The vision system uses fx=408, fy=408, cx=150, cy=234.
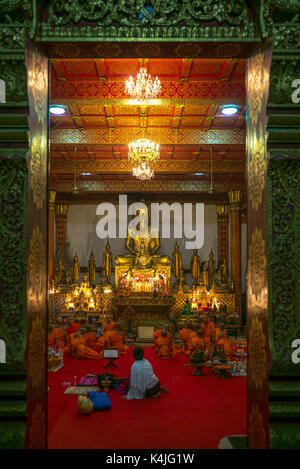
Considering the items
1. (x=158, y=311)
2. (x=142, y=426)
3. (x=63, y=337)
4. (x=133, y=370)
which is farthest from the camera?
(x=158, y=311)

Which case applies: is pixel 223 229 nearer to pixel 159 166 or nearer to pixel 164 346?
pixel 159 166

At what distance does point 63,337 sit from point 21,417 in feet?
26.4

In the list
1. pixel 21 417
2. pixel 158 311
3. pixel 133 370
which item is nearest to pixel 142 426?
pixel 133 370

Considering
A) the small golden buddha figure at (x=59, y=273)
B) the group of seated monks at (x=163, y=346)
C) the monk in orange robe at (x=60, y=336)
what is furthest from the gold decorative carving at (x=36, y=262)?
the small golden buddha figure at (x=59, y=273)

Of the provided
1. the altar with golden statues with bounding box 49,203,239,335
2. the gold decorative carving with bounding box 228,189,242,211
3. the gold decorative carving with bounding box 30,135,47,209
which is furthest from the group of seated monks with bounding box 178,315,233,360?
the gold decorative carving with bounding box 30,135,47,209

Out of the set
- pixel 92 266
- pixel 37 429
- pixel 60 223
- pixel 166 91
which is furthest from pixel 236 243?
pixel 37 429

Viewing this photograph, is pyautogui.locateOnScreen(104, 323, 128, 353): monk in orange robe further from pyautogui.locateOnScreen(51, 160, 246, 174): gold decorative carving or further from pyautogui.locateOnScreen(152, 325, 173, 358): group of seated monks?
pyautogui.locateOnScreen(51, 160, 246, 174): gold decorative carving

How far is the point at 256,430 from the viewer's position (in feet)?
11.2

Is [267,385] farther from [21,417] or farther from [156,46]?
[156,46]

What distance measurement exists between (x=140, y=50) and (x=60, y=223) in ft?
44.8

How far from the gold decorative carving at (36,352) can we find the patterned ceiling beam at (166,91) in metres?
5.45

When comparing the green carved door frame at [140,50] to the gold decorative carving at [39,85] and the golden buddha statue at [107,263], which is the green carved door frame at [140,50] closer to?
the gold decorative carving at [39,85]

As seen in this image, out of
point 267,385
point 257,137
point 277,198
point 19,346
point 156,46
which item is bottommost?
point 267,385

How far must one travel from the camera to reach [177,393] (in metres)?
7.15
